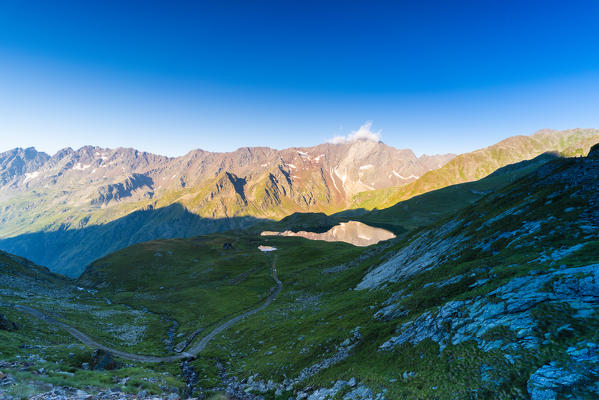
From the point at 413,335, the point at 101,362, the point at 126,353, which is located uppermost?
the point at 413,335

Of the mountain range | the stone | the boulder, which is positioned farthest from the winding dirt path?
the boulder

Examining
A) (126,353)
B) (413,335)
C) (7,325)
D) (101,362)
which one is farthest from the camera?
(126,353)

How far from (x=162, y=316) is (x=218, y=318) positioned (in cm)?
2030

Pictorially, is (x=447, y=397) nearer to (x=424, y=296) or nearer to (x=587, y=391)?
(x=587, y=391)

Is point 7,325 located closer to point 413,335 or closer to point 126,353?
point 126,353

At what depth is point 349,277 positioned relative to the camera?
77.6 m

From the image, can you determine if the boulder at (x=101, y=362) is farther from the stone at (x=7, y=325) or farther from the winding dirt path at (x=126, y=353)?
the stone at (x=7, y=325)

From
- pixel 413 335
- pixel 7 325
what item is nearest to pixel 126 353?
pixel 7 325

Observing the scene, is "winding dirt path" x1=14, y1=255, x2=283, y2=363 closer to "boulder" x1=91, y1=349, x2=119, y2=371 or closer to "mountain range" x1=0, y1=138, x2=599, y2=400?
"mountain range" x1=0, y1=138, x2=599, y2=400

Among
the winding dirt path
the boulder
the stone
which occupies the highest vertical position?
the stone

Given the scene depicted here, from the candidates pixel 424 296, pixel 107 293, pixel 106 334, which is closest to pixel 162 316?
pixel 106 334

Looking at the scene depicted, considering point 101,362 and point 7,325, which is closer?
point 101,362

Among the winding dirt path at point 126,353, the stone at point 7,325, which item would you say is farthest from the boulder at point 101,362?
the stone at point 7,325

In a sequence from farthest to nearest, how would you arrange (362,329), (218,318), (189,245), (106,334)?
(189,245) → (218,318) → (106,334) → (362,329)
